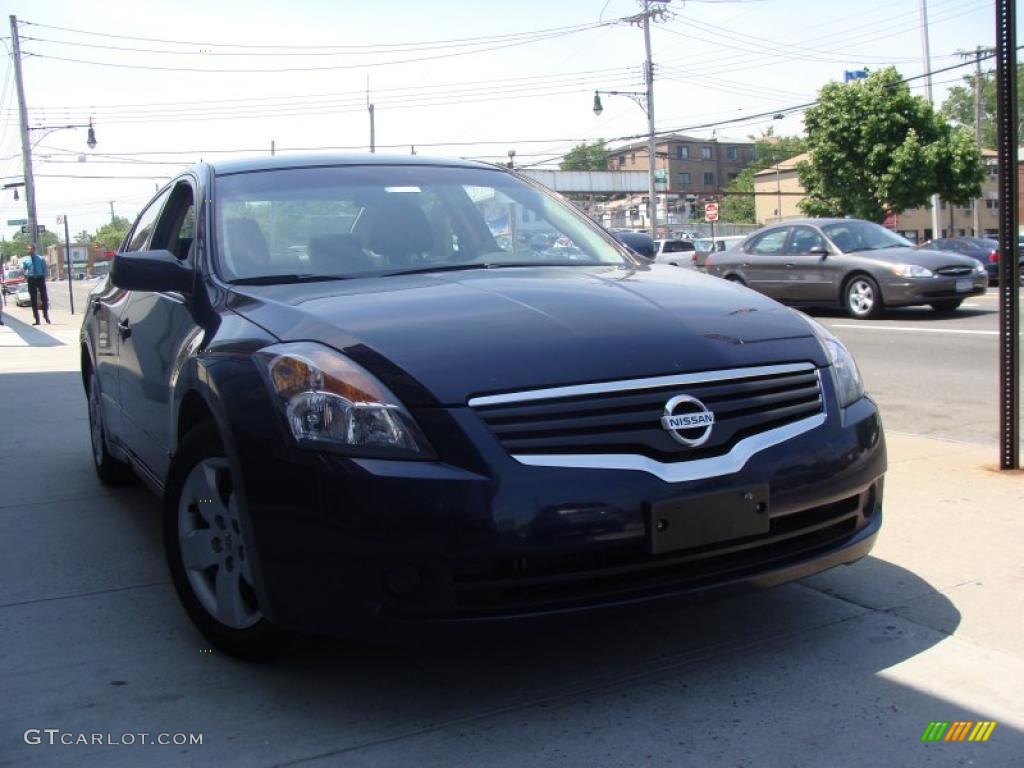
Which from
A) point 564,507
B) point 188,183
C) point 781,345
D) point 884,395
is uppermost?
point 188,183

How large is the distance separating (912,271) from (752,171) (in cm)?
10108

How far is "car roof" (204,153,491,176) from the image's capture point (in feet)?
13.8

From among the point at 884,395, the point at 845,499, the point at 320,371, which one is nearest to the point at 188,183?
the point at 320,371

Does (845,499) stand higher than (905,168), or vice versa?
(905,168)

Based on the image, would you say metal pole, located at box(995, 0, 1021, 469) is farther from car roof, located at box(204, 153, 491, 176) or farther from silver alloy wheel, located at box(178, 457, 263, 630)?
silver alloy wheel, located at box(178, 457, 263, 630)

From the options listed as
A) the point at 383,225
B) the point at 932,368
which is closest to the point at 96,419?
the point at 383,225

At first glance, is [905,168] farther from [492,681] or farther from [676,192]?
[676,192]

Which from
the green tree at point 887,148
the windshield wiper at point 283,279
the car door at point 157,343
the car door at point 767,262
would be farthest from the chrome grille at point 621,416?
the green tree at point 887,148

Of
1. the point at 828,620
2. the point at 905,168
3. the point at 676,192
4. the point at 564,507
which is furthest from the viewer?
the point at 676,192

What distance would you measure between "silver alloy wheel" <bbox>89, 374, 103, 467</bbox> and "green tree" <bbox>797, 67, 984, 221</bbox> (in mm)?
32974

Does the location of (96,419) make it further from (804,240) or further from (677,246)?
(677,246)

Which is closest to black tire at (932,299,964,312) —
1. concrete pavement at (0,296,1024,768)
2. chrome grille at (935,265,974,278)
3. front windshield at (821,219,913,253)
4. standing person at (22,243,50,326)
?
chrome grille at (935,265,974,278)

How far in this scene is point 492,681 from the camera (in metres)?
3.02

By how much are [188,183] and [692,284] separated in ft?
7.19
